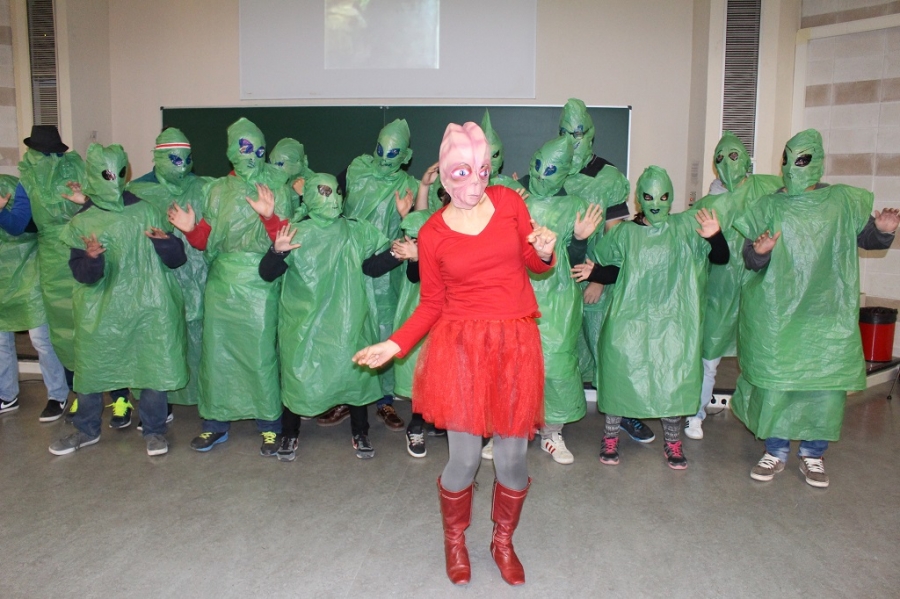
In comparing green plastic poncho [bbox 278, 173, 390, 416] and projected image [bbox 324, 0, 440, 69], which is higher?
projected image [bbox 324, 0, 440, 69]

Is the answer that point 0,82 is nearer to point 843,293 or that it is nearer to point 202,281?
point 202,281

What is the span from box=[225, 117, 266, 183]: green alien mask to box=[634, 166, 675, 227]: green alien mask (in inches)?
66.5

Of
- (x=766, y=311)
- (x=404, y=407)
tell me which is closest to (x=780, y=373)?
(x=766, y=311)

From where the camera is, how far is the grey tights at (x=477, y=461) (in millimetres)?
2107

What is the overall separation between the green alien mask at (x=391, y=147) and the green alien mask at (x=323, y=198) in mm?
446

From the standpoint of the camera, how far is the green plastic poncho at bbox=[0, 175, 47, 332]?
3590 mm

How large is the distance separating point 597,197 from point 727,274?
71 cm

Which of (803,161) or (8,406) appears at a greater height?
(803,161)

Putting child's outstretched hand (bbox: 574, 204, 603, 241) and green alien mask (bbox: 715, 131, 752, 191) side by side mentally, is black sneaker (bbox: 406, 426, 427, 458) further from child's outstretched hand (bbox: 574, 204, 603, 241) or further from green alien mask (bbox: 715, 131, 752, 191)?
green alien mask (bbox: 715, 131, 752, 191)

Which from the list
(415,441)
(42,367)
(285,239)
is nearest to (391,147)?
(285,239)

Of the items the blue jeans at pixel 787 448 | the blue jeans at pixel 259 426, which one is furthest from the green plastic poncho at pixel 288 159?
the blue jeans at pixel 787 448

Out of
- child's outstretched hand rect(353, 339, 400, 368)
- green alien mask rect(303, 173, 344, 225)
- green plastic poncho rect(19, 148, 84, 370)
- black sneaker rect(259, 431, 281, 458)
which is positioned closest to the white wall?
green plastic poncho rect(19, 148, 84, 370)

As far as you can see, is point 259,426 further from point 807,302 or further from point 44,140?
point 807,302

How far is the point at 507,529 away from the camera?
2223 mm
